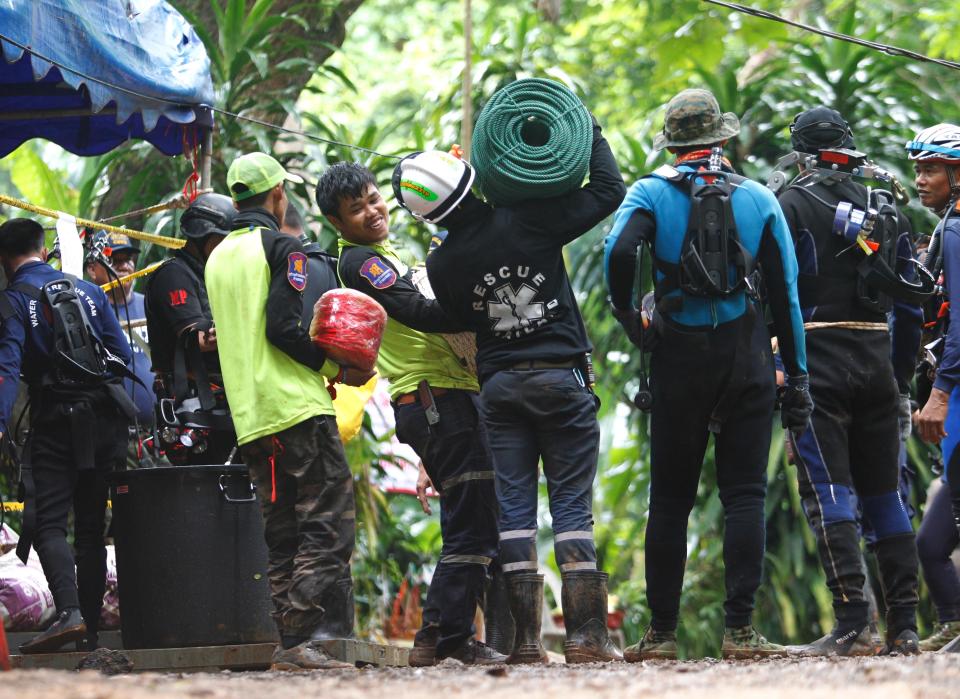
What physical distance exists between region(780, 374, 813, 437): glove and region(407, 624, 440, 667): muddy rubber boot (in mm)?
1657

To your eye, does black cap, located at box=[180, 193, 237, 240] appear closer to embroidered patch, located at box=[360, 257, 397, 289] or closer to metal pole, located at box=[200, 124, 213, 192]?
metal pole, located at box=[200, 124, 213, 192]

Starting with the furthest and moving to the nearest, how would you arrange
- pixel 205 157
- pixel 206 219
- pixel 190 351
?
pixel 205 157, pixel 206 219, pixel 190 351

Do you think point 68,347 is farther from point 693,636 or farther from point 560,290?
point 693,636

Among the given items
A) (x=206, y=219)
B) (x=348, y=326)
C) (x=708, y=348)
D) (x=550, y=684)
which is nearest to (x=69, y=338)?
(x=206, y=219)

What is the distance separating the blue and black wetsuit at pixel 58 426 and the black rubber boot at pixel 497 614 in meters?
1.85

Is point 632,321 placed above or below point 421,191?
below

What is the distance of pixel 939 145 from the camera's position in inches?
260

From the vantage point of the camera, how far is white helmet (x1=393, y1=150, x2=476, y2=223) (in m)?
5.85

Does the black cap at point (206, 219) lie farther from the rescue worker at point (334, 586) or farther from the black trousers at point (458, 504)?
the black trousers at point (458, 504)

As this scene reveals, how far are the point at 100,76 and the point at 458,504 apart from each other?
109 inches

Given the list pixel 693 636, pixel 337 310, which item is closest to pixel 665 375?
pixel 337 310

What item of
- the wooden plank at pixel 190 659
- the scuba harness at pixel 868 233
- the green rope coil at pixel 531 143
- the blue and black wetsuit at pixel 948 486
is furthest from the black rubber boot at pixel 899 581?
the wooden plank at pixel 190 659

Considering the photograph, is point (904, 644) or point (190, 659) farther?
point (190, 659)

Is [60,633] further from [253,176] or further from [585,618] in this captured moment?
[585,618]
